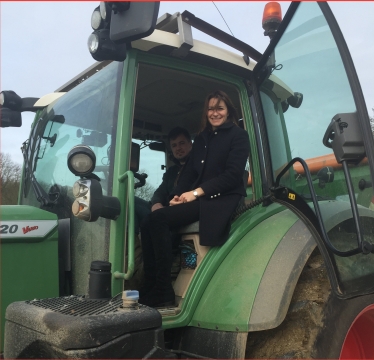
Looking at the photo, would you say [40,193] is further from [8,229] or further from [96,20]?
[96,20]

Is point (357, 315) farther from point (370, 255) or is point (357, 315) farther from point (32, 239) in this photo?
point (32, 239)

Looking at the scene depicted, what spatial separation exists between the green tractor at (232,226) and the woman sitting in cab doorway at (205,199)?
109 mm

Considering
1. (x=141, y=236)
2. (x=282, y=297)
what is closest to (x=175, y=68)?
(x=141, y=236)

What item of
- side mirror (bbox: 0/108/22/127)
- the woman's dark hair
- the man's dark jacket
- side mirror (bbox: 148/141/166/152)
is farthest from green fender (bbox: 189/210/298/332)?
side mirror (bbox: 0/108/22/127)

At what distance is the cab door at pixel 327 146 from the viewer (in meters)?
1.90

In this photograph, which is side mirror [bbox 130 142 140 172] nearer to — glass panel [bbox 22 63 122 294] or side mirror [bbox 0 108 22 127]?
glass panel [bbox 22 63 122 294]

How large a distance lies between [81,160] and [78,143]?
0.58 metres

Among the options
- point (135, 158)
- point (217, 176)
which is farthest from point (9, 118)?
point (217, 176)

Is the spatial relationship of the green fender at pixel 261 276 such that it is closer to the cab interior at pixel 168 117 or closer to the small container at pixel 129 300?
the cab interior at pixel 168 117

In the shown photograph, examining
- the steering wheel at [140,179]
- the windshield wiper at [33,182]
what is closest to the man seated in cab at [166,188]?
the steering wheel at [140,179]

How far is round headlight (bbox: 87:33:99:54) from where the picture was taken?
2.15 meters

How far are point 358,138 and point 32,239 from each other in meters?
1.69

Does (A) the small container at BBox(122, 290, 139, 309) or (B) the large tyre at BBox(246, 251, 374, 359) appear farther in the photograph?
(B) the large tyre at BBox(246, 251, 374, 359)

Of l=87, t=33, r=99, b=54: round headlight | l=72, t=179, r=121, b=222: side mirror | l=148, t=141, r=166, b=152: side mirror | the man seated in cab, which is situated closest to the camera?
l=72, t=179, r=121, b=222: side mirror
